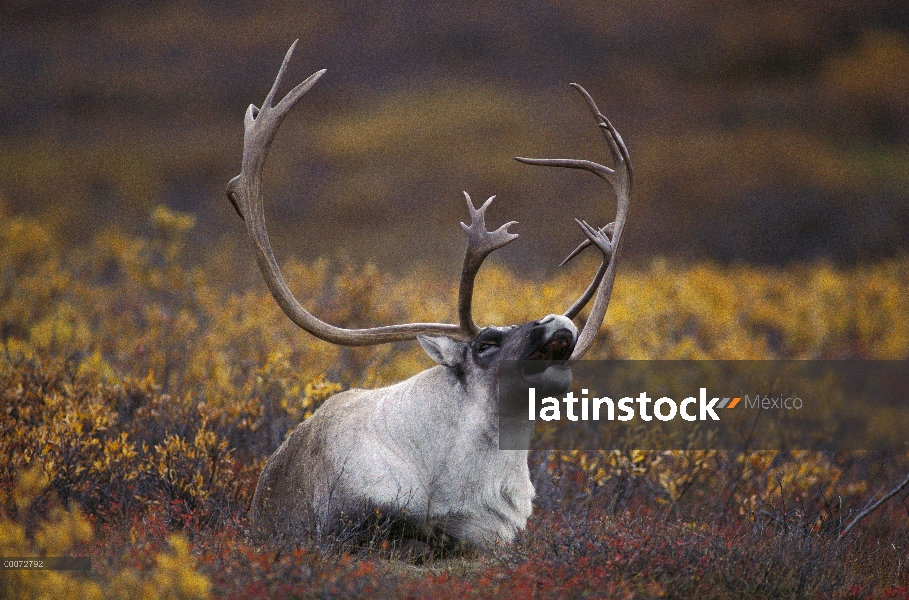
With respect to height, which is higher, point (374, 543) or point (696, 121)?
point (696, 121)

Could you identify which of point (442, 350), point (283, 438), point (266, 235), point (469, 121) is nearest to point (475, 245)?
point (442, 350)

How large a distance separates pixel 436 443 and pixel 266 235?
140cm

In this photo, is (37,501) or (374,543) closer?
(374,543)

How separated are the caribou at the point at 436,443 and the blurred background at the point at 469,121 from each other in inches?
404

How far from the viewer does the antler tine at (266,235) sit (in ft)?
17.1

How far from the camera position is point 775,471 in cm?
735

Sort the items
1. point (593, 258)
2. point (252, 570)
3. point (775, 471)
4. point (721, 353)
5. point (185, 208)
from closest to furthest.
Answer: point (252, 570), point (775, 471), point (721, 353), point (593, 258), point (185, 208)

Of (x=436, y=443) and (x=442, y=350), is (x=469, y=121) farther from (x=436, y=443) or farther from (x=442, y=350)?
(x=436, y=443)

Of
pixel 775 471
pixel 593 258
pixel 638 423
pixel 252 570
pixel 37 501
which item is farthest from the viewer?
pixel 593 258

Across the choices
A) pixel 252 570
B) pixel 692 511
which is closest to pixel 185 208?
pixel 692 511

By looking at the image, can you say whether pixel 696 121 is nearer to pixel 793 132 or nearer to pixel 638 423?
pixel 793 132

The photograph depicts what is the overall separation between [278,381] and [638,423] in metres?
2.75

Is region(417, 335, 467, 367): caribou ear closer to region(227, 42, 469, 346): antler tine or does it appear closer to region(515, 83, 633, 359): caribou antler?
region(227, 42, 469, 346): antler tine

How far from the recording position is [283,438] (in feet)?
23.3
